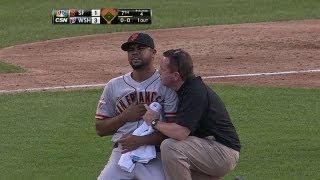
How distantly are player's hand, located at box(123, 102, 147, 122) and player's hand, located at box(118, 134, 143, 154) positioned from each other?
0.47 feet

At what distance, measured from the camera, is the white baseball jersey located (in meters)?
7.46

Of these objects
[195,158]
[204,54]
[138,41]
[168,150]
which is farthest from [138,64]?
[204,54]

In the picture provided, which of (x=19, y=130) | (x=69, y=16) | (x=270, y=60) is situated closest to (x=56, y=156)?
(x=19, y=130)

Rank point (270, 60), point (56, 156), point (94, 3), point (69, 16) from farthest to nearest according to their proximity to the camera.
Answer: point (94, 3), point (69, 16), point (270, 60), point (56, 156)

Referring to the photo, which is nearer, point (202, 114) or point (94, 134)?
point (202, 114)

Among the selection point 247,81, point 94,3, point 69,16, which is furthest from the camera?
point 94,3

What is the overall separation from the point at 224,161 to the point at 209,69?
1003cm

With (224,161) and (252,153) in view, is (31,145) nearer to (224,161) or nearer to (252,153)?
(252,153)

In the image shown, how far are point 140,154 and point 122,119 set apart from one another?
0.30 meters

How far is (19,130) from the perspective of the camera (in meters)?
11.7

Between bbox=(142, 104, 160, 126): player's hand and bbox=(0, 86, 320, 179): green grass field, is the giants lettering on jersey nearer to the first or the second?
bbox=(142, 104, 160, 126): player's hand

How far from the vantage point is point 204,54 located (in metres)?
19.0

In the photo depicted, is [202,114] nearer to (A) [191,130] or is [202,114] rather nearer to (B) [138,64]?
(A) [191,130]
